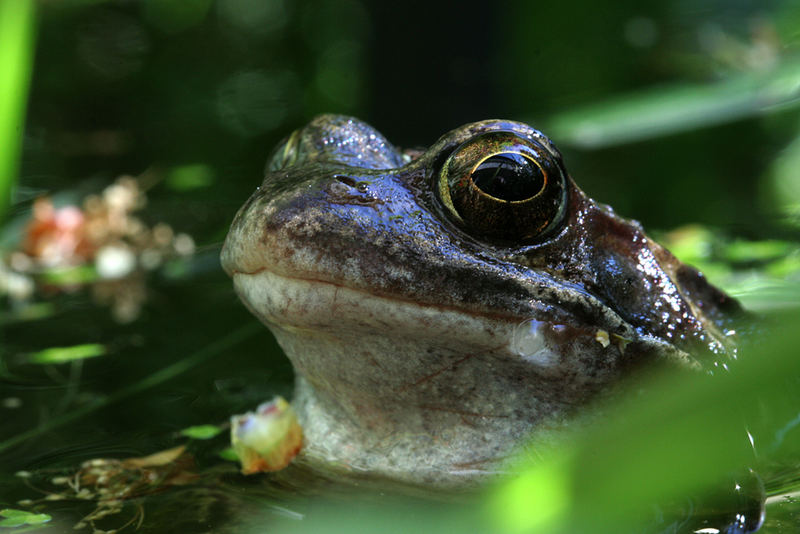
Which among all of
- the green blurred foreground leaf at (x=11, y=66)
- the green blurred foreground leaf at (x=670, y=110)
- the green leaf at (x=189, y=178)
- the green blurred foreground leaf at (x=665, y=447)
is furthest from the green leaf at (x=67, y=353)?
the green blurred foreground leaf at (x=665, y=447)

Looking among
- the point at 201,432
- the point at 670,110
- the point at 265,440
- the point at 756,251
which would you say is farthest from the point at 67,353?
the point at 670,110

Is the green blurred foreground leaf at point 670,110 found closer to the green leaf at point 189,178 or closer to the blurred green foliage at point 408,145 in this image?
the blurred green foliage at point 408,145

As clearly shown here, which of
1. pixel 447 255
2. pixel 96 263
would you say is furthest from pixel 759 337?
pixel 96 263

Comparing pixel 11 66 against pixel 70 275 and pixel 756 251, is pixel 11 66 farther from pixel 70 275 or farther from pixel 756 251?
pixel 756 251

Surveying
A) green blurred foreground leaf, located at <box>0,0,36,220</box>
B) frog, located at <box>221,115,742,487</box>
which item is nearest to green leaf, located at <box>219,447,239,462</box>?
frog, located at <box>221,115,742,487</box>

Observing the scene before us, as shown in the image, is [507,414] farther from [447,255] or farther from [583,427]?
[447,255]
